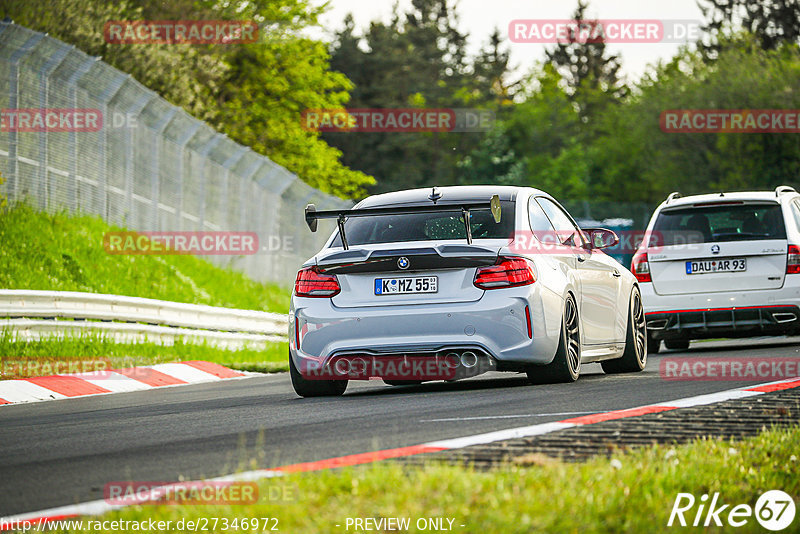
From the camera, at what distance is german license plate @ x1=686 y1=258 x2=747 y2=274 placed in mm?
14383

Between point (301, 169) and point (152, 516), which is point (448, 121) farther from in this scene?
point (152, 516)

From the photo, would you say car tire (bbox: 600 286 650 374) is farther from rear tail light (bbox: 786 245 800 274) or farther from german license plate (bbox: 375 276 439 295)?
german license plate (bbox: 375 276 439 295)

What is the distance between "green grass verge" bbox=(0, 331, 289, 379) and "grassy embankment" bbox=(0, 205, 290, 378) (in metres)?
0.01

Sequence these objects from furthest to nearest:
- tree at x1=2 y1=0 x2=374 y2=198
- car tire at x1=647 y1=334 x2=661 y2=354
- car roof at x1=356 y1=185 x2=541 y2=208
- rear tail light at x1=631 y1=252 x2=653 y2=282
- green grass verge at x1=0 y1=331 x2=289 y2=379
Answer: tree at x1=2 y1=0 x2=374 y2=198 → car tire at x1=647 y1=334 x2=661 y2=354 → rear tail light at x1=631 y1=252 x2=653 y2=282 → green grass verge at x1=0 y1=331 x2=289 y2=379 → car roof at x1=356 y1=185 x2=541 y2=208

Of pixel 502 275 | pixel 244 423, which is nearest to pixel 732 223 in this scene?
pixel 502 275

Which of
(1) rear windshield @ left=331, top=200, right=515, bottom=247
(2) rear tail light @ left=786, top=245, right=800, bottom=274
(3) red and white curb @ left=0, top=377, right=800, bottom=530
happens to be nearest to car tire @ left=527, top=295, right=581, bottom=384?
(1) rear windshield @ left=331, top=200, right=515, bottom=247

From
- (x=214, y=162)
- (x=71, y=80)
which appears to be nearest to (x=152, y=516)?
(x=71, y=80)

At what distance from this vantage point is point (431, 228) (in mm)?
9945

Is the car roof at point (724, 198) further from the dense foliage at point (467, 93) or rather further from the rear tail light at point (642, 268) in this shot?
the dense foliage at point (467, 93)

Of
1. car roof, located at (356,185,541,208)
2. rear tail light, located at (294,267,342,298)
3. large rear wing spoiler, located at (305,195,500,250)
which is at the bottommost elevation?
rear tail light, located at (294,267,342,298)

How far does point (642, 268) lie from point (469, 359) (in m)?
5.93

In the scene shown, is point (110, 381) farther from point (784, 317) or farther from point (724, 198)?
point (784, 317)

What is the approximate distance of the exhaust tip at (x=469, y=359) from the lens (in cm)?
950

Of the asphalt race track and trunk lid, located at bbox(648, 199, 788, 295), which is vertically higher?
trunk lid, located at bbox(648, 199, 788, 295)
